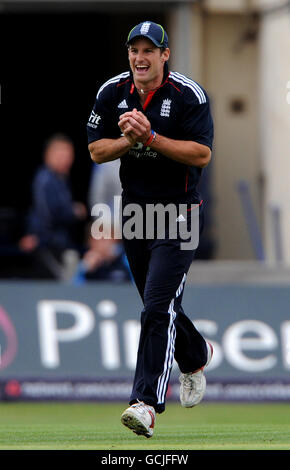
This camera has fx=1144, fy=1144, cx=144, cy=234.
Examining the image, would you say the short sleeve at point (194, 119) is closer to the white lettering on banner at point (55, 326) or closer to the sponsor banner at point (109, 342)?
the sponsor banner at point (109, 342)

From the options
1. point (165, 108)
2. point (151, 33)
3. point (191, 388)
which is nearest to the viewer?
point (151, 33)

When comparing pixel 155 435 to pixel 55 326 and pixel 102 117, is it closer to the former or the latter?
pixel 102 117

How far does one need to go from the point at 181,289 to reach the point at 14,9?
28.3 ft

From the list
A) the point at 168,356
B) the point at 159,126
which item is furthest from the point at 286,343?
the point at 159,126

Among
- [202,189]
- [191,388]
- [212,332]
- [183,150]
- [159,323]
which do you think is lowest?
[191,388]

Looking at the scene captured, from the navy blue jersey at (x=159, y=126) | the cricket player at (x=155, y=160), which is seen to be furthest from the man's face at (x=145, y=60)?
the navy blue jersey at (x=159, y=126)

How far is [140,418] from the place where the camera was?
668 cm

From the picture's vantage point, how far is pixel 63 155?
13289mm

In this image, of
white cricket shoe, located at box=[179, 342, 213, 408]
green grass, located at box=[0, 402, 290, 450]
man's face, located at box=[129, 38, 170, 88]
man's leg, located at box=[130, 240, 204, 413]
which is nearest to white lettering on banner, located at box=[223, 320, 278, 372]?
green grass, located at box=[0, 402, 290, 450]

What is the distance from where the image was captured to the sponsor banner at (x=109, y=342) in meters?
11.8

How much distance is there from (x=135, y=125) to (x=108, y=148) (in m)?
0.36

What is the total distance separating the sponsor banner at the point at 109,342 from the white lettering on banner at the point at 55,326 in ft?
0.03

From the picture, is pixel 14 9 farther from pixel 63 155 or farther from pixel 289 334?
pixel 289 334
